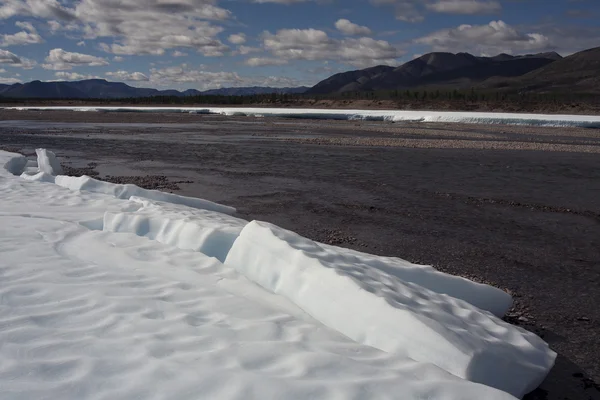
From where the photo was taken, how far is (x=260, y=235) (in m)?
5.17

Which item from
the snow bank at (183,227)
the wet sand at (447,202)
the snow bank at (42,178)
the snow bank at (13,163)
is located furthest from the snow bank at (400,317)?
the snow bank at (13,163)

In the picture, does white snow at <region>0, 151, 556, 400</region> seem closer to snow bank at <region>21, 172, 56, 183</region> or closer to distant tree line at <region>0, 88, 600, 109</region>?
snow bank at <region>21, 172, 56, 183</region>

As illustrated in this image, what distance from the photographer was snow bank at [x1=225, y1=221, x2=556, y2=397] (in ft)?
Result: 11.1

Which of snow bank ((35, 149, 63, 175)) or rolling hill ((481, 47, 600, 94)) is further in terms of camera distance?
rolling hill ((481, 47, 600, 94))

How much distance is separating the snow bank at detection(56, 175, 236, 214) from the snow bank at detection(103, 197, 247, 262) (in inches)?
39.1

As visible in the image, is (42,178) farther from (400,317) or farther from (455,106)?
(455,106)

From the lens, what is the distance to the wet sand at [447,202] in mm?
5059

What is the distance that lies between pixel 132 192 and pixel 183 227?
3.50m

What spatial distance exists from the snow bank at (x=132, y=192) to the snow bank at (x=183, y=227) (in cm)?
99

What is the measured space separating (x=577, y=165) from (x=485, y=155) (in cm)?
320

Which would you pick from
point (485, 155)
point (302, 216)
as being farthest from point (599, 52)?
point (302, 216)

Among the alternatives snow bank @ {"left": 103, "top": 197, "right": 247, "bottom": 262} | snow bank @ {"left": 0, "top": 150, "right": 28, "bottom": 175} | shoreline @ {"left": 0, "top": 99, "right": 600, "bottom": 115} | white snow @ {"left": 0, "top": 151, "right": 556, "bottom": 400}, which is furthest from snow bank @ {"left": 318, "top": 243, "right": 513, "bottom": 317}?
shoreline @ {"left": 0, "top": 99, "right": 600, "bottom": 115}

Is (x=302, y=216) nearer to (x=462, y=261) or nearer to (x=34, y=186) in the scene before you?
(x=462, y=261)

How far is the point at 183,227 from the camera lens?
Answer: 624 centimetres
